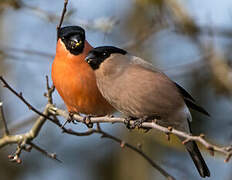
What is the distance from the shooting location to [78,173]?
668cm

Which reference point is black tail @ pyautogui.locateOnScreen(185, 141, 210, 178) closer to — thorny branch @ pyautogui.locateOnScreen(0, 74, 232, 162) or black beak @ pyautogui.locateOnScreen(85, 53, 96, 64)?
thorny branch @ pyautogui.locateOnScreen(0, 74, 232, 162)

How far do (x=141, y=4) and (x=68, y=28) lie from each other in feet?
7.57

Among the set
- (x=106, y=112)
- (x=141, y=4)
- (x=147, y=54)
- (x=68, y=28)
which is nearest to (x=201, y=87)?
(x=147, y=54)

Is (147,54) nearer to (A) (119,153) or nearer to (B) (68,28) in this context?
(A) (119,153)

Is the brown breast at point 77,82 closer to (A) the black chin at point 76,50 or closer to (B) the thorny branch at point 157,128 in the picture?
(A) the black chin at point 76,50

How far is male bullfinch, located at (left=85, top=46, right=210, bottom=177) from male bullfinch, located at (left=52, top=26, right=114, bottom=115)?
170 millimetres

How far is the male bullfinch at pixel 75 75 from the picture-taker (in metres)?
3.67

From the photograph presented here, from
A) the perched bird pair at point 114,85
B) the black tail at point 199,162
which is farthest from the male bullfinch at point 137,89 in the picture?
the black tail at point 199,162

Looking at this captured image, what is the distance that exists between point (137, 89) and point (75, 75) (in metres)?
0.63

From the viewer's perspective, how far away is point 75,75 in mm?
3695

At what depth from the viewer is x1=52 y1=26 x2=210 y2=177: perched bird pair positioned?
3340mm

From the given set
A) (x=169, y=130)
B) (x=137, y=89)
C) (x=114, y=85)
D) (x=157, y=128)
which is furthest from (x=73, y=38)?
(x=169, y=130)

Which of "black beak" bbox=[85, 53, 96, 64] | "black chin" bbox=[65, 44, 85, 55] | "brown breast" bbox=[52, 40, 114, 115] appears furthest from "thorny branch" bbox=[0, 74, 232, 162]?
"black chin" bbox=[65, 44, 85, 55]

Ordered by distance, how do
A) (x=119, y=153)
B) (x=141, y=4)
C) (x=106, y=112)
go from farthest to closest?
(x=119, y=153), (x=141, y=4), (x=106, y=112)
